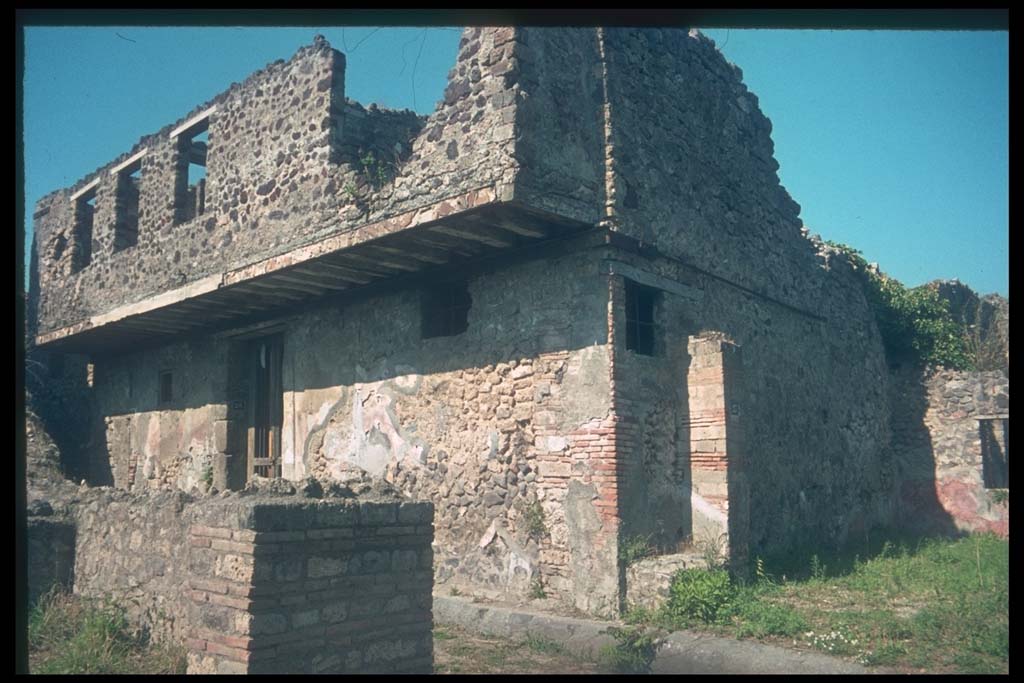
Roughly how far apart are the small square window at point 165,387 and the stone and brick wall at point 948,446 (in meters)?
10.5

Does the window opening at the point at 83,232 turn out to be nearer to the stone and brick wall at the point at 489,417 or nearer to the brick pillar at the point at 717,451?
the stone and brick wall at the point at 489,417

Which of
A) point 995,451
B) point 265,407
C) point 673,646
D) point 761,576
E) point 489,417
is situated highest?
point 265,407

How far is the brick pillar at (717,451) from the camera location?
316 inches

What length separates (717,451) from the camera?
26.8 ft

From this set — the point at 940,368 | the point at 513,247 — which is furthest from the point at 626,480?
the point at 940,368

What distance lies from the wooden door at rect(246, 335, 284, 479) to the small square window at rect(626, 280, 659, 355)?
4697 millimetres

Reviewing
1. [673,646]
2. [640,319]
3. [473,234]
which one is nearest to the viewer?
[673,646]

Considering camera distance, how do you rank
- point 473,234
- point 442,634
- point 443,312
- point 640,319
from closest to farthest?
point 442,634
point 473,234
point 640,319
point 443,312

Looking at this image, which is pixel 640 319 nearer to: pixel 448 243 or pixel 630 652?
pixel 448 243

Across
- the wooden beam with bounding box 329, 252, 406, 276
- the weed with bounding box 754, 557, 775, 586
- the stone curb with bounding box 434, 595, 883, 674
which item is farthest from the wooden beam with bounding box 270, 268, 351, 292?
the weed with bounding box 754, 557, 775, 586

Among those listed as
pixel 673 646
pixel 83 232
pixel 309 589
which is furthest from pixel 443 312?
pixel 83 232

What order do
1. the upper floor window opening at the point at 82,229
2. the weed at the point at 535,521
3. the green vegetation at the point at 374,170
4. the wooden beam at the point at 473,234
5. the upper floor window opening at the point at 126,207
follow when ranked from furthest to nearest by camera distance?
1. the upper floor window opening at the point at 82,229
2. the upper floor window opening at the point at 126,207
3. the green vegetation at the point at 374,170
4. the weed at the point at 535,521
5. the wooden beam at the point at 473,234

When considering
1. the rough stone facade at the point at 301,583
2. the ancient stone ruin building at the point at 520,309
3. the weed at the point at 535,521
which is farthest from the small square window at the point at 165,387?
the rough stone facade at the point at 301,583

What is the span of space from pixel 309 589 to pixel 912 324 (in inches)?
439
